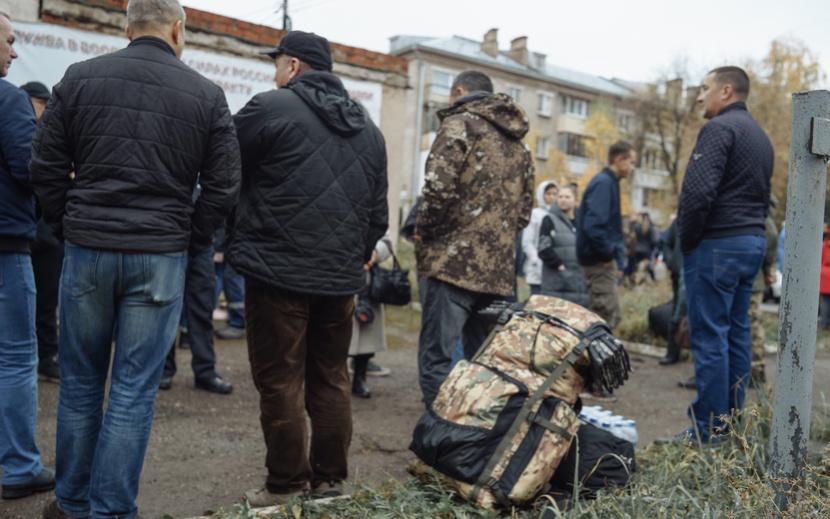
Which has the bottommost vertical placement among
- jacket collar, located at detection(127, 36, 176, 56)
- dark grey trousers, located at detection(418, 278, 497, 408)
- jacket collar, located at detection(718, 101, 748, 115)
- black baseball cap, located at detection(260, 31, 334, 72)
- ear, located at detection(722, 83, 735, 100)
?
dark grey trousers, located at detection(418, 278, 497, 408)

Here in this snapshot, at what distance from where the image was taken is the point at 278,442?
133 inches

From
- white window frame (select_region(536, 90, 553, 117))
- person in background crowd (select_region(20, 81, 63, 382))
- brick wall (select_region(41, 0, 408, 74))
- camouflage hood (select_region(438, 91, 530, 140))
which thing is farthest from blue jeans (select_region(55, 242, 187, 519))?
white window frame (select_region(536, 90, 553, 117))

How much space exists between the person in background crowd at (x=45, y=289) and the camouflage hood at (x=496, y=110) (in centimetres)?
325

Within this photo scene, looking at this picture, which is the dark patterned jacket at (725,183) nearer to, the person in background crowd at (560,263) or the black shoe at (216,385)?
the person in background crowd at (560,263)

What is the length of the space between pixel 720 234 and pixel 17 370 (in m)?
4.00

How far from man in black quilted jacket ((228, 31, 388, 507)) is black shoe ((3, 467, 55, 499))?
3.21ft

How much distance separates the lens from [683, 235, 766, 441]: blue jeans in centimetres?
439

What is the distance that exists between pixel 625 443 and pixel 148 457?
8.80 ft

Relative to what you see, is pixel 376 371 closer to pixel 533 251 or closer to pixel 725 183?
pixel 533 251

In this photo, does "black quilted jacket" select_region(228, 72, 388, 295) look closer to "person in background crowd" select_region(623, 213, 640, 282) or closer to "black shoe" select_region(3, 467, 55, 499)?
"black shoe" select_region(3, 467, 55, 499)

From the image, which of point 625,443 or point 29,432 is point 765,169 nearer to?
point 625,443

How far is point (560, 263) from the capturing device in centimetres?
656

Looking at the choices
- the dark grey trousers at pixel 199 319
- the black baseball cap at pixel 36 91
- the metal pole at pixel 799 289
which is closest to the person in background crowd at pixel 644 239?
the dark grey trousers at pixel 199 319

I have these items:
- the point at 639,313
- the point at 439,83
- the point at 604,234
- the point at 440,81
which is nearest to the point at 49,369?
the point at 604,234
